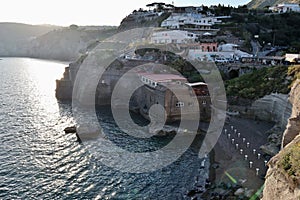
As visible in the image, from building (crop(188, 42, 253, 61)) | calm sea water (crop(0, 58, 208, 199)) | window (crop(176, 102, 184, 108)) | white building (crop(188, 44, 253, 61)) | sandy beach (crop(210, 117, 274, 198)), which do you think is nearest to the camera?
calm sea water (crop(0, 58, 208, 199))

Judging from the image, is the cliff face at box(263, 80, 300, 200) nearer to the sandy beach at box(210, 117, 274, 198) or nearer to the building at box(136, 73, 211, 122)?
the sandy beach at box(210, 117, 274, 198)

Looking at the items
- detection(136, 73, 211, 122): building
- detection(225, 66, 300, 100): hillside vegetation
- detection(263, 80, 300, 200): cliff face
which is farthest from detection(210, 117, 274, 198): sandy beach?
detection(263, 80, 300, 200): cliff face

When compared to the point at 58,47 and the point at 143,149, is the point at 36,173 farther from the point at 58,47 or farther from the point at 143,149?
the point at 58,47

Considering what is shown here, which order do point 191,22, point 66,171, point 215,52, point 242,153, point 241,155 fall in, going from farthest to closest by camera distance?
point 191,22, point 215,52, point 242,153, point 241,155, point 66,171

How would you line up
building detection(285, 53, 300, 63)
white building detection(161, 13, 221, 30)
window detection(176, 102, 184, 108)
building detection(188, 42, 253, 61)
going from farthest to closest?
white building detection(161, 13, 221, 30), building detection(188, 42, 253, 61), building detection(285, 53, 300, 63), window detection(176, 102, 184, 108)

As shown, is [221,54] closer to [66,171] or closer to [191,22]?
[191,22]

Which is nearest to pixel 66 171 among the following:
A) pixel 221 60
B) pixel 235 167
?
pixel 235 167

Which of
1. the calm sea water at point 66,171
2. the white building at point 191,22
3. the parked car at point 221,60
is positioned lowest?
the calm sea water at point 66,171

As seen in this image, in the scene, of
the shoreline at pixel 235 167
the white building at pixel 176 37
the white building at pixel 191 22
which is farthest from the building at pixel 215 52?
the shoreline at pixel 235 167

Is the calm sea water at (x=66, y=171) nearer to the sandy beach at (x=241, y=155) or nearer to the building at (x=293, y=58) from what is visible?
the sandy beach at (x=241, y=155)

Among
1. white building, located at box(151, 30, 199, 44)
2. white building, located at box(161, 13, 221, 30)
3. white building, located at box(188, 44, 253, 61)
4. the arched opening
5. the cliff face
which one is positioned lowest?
the cliff face
